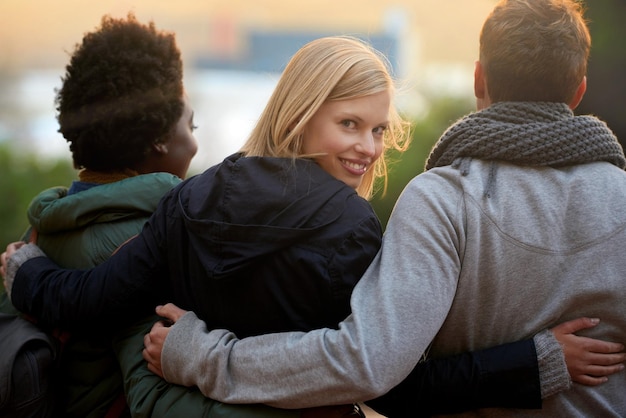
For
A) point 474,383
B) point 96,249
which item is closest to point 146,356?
point 96,249

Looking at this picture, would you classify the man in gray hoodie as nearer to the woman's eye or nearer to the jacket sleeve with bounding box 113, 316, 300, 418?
the jacket sleeve with bounding box 113, 316, 300, 418

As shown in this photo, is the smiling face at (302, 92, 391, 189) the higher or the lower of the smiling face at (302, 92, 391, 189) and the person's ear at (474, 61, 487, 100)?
the lower

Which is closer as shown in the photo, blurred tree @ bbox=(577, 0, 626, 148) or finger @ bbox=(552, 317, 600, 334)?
finger @ bbox=(552, 317, 600, 334)

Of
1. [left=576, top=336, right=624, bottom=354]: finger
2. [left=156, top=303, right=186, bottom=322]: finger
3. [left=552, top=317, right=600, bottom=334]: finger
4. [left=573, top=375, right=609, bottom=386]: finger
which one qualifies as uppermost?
[left=156, top=303, right=186, bottom=322]: finger

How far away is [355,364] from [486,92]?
842 millimetres

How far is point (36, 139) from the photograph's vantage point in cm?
790

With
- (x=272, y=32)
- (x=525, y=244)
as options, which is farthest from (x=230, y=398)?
(x=272, y=32)

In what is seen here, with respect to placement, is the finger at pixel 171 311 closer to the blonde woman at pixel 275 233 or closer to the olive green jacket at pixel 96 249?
the blonde woman at pixel 275 233

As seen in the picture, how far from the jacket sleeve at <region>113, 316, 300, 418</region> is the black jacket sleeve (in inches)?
12.2

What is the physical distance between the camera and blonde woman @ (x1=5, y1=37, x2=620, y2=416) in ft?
6.61

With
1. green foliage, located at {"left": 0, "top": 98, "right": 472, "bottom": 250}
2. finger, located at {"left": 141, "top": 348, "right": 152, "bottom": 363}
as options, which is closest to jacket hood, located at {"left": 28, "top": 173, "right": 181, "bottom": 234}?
finger, located at {"left": 141, "top": 348, "right": 152, "bottom": 363}

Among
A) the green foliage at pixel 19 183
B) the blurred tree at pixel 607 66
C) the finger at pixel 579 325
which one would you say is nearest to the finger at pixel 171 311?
the finger at pixel 579 325

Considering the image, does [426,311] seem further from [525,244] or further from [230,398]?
[230,398]

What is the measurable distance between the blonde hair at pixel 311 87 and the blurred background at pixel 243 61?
0.24 m
